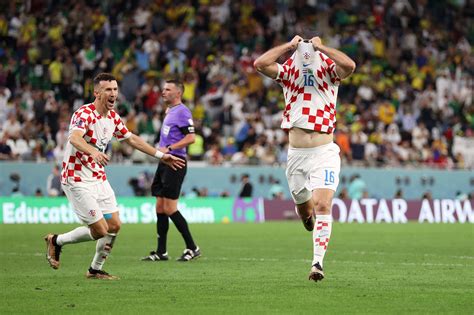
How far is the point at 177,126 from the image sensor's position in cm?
1622

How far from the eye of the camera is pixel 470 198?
3472cm

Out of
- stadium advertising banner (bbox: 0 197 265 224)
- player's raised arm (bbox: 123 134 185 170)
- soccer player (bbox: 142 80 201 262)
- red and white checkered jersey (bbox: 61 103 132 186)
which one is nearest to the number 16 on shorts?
player's raised arm (bbox: 123 134 185 170)

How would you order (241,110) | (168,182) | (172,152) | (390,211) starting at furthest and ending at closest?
1. (241,110)
2. (390,211)
3. (168,182)
4. (172,152)

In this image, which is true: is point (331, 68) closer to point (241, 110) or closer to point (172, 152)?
point (172, 152)

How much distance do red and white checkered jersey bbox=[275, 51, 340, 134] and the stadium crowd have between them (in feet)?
57.1

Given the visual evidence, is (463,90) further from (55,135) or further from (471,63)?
(55,135)

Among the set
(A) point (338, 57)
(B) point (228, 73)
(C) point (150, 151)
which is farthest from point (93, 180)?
(B) point (228, 73)

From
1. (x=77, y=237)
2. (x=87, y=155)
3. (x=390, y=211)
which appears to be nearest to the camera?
(x=87, y=155)

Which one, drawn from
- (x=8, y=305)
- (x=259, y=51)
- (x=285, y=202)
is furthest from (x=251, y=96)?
(x=8, y=305)

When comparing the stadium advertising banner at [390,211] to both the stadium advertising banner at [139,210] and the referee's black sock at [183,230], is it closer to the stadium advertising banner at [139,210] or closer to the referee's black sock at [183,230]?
the stadium advertising banner at [139,210]

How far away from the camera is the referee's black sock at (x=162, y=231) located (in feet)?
52.7

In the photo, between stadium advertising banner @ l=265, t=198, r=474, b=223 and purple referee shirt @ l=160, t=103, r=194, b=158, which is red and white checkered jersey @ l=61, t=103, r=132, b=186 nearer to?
purple referee shirt @ l=160, t=103, r=194, b=158

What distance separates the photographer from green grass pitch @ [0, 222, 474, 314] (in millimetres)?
9711

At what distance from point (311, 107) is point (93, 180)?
267 centimetres
